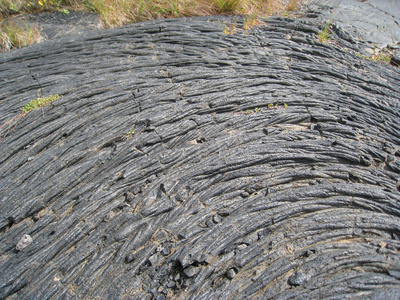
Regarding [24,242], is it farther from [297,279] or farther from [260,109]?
[260,109]

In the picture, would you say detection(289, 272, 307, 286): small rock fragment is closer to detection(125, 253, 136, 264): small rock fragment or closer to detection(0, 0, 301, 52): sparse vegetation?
detection(125, 253, 136, 264): small rock fragment

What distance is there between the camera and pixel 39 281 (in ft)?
10.2

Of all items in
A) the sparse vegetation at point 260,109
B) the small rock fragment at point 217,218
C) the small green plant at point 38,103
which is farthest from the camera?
the sparse vegetation at point 260,109

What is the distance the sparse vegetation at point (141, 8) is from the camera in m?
6.30

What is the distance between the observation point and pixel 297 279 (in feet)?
10.2

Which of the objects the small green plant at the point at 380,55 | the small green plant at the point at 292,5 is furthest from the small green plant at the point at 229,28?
the small green plant at the point at 380,55

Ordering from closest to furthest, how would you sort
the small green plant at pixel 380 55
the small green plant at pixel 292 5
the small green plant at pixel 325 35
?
the small green plant at pixel 380 55, the small green plant at pixel 325 35, the small green plant at pixel 292 5

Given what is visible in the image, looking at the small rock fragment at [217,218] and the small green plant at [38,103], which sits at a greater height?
the small green plant at [38,103]

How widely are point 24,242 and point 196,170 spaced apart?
7.24 ft

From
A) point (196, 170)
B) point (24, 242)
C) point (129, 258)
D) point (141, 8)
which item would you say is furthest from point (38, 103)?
point (141, 8)

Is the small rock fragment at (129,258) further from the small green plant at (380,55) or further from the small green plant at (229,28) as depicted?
the small green plant at (380,55)

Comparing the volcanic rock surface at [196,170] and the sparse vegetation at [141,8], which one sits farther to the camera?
the sparse vegetation at [141,8]

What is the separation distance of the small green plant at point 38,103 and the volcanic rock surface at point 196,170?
101mm

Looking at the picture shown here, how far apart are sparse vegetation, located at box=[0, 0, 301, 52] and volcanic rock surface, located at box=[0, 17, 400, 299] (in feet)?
2.61
